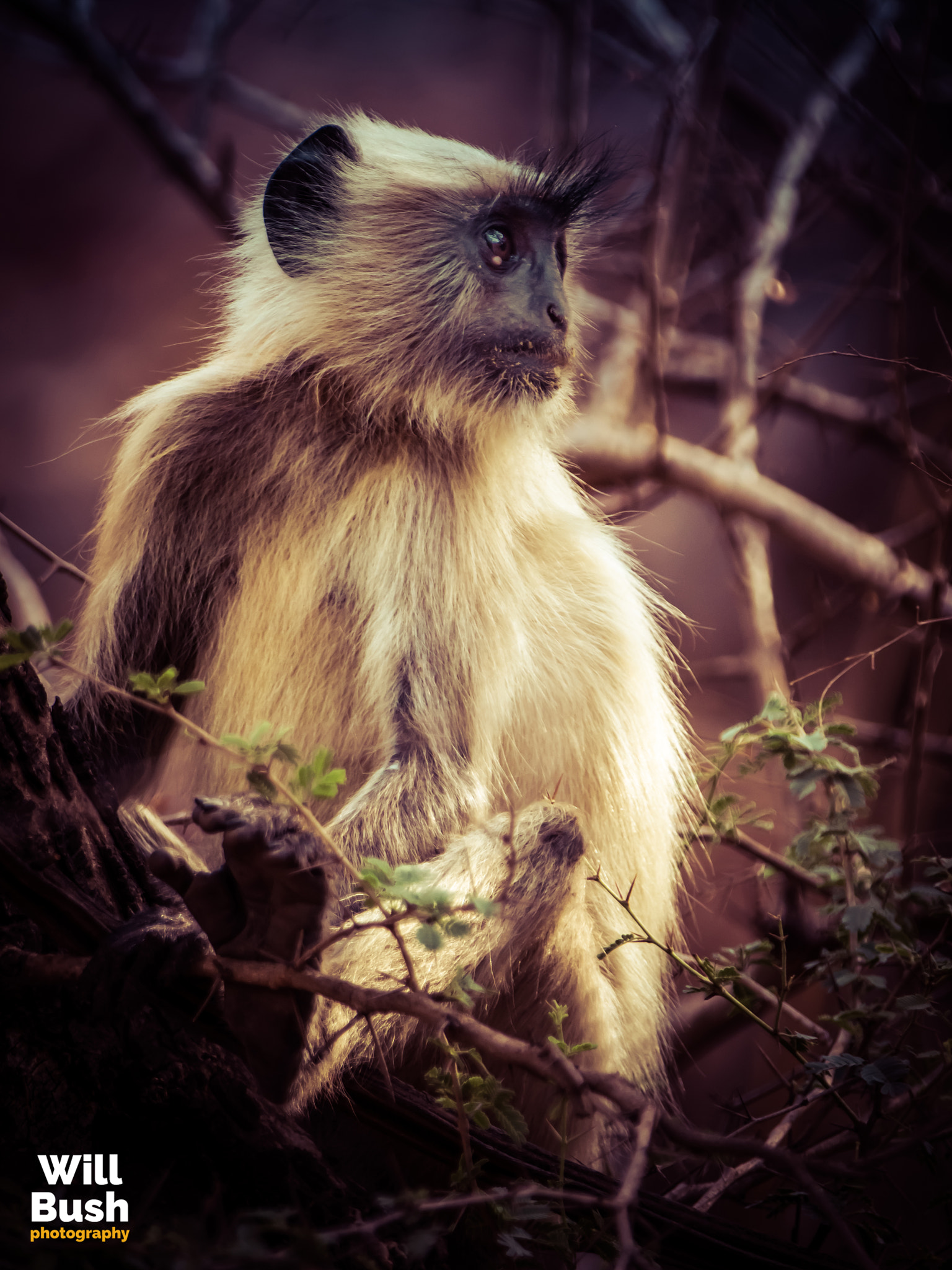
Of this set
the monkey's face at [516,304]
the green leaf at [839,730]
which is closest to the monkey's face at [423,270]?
the monkey's face at [516,304]

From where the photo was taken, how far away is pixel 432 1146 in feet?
4.17

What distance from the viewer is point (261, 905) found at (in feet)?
3.97

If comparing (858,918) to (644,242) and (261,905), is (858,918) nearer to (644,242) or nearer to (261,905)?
(261,905)

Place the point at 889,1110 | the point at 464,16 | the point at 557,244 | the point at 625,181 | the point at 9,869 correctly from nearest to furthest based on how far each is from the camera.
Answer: the point at 9,869 → the point at 889,1110 → the point at 557,244 → the point at 464,16 → the point at 625,181

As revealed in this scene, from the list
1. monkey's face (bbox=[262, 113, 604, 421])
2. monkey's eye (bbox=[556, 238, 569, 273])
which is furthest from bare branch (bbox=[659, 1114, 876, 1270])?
monkey's eye (bbox=[556, 238, 569, 273])

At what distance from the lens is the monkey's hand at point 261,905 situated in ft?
3.88

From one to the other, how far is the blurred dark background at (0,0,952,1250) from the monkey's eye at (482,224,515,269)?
2.06 ft

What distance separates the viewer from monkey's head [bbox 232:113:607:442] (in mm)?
2068

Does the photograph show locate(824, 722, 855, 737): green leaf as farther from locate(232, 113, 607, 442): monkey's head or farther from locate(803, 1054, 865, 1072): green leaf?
locate(232, 113, 607, 442): monkey's head

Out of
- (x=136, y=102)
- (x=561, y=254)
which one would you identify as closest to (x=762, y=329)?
(x=561, y=254)

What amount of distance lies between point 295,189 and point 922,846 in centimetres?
252

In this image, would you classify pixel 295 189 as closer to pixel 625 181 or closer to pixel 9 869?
pixel 9 869

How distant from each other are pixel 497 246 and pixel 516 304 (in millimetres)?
191

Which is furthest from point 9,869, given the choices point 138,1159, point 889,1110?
point 889,1110
